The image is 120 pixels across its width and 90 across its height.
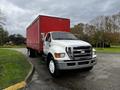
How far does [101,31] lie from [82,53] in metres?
40.0

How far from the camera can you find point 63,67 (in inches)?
320

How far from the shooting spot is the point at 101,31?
47125 millimetres

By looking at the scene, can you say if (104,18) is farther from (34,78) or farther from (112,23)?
(34,78)

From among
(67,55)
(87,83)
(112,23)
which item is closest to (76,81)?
(87,83)

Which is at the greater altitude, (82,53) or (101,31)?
(101,31)

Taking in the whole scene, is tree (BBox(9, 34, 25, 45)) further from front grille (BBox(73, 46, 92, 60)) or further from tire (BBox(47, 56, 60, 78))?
front grille (BBox(73, 46, 92, 60))

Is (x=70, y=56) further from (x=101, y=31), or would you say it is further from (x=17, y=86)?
(x=101, y=31)

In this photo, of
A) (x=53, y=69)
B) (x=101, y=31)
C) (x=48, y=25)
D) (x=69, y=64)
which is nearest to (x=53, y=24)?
(x=48, y=25)

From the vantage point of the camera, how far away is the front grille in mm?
8297

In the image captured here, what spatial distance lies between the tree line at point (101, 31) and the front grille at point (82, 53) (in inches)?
1335

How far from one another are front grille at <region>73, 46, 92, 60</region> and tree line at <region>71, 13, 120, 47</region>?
3391 centimetres

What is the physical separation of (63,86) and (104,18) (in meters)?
50.5

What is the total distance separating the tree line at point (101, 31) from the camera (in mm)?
46381

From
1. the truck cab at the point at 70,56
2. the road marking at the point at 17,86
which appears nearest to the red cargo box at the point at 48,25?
the truck cab at the point at 70,56
